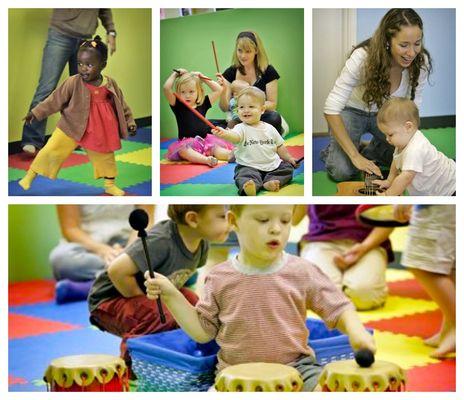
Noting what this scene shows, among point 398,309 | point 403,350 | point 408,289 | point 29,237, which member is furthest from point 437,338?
point 29,237

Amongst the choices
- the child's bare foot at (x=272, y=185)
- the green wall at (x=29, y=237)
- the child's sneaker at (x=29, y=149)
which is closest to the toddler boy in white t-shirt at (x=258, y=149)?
the child's bare foot at (x=272, y=185)

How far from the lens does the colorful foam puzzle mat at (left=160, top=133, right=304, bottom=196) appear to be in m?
2.45

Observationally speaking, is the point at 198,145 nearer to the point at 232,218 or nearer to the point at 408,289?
the point at 232,218

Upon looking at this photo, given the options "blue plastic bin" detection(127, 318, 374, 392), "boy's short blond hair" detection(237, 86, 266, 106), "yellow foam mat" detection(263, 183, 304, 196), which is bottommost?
"blue plastic bin" detection(127, 318, 374, 392)

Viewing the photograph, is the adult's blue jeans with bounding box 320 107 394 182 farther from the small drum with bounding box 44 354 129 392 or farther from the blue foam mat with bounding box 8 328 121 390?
the blue foam mat with bounding box 8 328 121 390

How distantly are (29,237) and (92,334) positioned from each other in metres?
0.96

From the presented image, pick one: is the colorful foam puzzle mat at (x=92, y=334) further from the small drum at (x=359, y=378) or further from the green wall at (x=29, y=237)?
the small drum at (x=359, y=378)

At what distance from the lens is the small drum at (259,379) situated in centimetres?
212

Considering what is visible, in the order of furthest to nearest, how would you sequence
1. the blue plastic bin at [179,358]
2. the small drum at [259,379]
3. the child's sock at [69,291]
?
the child's sock at [69,291] → the blue plastic bin at [179,358] → the small drum at [259,379]

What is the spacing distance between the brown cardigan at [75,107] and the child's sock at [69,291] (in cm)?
137

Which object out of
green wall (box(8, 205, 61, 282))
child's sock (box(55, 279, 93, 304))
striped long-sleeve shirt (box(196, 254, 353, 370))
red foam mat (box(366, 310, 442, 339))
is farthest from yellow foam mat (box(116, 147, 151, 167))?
green wall (box(8, 205, 61, 282))

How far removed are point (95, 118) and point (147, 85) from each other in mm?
148

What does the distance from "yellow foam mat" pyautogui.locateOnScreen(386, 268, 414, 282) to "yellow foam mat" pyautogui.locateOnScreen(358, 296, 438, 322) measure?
0.30 meters

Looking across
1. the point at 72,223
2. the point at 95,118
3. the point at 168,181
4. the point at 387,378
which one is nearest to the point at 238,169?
the point at 168,181
